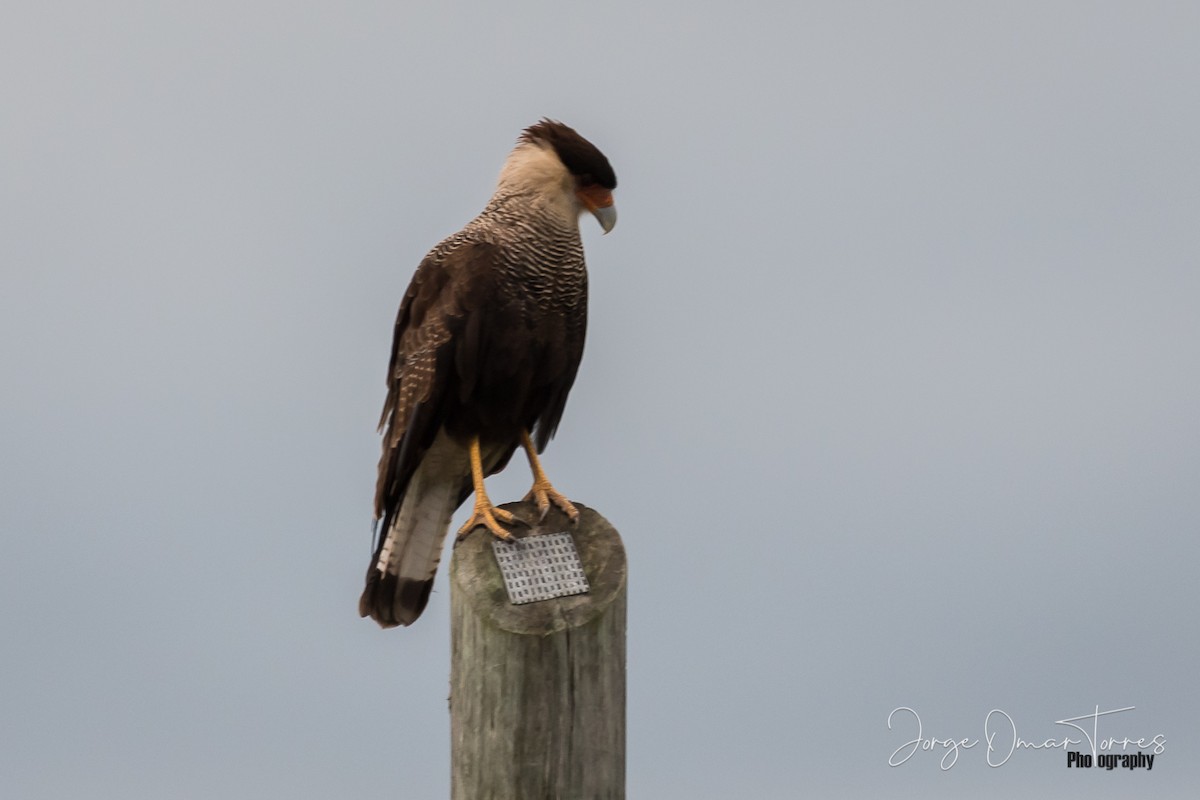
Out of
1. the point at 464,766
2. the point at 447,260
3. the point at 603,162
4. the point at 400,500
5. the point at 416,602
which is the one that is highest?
the point at 603,162

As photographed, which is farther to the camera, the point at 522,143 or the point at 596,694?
the point at 522,143

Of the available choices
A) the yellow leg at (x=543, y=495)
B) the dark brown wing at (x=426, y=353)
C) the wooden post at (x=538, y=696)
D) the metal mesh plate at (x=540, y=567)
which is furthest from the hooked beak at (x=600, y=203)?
the wooden post at (x=538, y=696)

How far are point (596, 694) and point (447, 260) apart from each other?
178 cm

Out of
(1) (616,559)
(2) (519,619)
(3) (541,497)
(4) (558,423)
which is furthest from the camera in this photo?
(4) (558,423)

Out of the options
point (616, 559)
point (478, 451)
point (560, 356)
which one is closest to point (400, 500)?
point (478, 451)

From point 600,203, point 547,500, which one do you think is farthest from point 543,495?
point 600,203

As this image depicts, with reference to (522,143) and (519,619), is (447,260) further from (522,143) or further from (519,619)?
(519,619)

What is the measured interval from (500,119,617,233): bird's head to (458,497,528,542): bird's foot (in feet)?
3.67

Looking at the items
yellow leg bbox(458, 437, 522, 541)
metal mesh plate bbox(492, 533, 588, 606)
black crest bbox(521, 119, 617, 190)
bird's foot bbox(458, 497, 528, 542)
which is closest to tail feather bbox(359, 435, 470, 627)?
yellow leg bbox(458, 437, 522, 541)

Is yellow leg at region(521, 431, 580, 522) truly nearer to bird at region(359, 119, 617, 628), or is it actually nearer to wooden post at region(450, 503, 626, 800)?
bird at region(359, 119, 617, 628)

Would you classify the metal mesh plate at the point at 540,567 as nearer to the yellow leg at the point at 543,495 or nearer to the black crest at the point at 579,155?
the yellow leg at the point at 543,495

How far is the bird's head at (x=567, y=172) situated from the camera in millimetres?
5416

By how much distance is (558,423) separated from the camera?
579cm

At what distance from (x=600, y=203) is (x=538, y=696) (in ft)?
6.34
